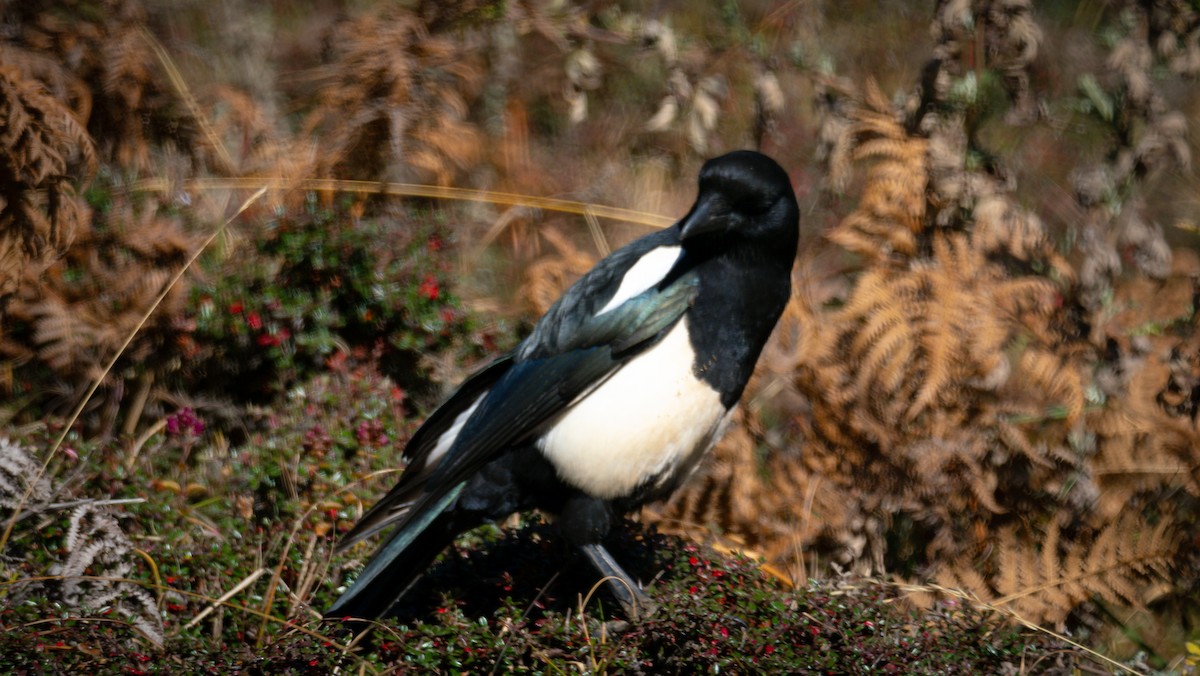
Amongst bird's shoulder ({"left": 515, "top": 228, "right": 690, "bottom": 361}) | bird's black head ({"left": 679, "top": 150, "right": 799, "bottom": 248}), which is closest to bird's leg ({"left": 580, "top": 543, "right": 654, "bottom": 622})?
bird's shoulder ({"left": 515, "top": 228, "right": 690, "bottom": 361})

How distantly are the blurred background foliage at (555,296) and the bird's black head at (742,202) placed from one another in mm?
714

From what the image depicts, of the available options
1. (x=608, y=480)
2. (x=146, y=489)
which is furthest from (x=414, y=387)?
(x=608, y=480)

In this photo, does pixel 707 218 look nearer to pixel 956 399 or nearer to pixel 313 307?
pixel 956 399

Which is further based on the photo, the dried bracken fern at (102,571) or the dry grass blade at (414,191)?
the dry grass blade at (414,191)

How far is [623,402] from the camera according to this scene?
8.11ft

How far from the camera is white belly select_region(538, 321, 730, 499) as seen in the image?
244 cm

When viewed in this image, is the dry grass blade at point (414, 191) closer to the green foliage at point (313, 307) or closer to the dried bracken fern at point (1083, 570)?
the green foliage at point (313, 307)

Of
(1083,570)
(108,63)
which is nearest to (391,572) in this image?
(1083,570)

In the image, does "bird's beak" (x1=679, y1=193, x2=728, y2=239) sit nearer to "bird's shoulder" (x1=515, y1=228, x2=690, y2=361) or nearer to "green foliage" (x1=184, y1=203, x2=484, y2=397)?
"bird's shoulder" (x1=515, y1=228, x2=690, y2=361)

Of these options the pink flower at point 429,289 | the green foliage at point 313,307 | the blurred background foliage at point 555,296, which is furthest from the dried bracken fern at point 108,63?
the pink flower at point 429,289

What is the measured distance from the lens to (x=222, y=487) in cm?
292

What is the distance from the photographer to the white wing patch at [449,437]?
103 inches

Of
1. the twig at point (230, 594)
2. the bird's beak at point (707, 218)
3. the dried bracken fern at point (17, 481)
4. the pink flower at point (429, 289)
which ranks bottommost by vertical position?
the twig at point (230, 594)

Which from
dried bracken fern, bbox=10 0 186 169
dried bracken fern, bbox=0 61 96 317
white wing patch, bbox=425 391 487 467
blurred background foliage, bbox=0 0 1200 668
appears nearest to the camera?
white wing patch, bbox=425 391 487 467
